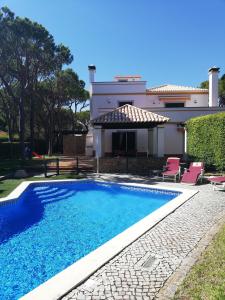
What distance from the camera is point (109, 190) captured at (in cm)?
1636

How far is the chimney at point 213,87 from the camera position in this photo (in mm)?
27859

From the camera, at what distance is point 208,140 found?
723 inches

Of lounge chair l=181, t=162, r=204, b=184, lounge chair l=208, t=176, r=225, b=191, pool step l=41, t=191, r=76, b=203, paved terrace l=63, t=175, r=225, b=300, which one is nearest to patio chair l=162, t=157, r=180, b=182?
lounge chair l=181, t=162, r=204, b=184

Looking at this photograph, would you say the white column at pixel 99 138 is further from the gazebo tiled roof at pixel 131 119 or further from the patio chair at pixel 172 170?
the patio chair at pixel 172 170

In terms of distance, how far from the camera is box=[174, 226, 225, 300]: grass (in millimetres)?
4402

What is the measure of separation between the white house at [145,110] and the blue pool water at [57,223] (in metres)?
6.66

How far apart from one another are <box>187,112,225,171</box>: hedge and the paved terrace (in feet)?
26.2

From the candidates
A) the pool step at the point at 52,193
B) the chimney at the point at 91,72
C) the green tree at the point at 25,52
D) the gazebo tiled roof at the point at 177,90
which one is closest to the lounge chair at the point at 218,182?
the pool step at the point at 52,193

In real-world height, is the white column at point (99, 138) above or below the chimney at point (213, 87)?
below

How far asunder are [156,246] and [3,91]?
34.1 meters

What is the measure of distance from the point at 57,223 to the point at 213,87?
23.6 metres

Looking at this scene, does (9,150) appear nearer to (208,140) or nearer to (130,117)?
(130,117)

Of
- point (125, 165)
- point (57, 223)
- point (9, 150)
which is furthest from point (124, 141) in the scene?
point (57, 223)

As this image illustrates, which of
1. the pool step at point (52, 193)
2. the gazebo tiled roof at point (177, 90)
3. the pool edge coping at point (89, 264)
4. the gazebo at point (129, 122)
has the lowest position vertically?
the pool step at point (52, 193)
